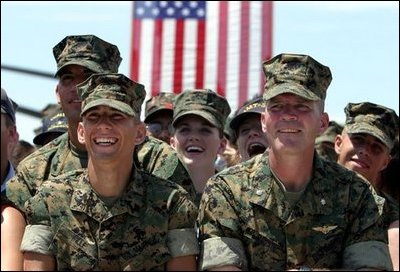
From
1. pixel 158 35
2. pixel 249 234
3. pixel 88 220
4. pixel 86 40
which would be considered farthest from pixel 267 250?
pixel 158 35

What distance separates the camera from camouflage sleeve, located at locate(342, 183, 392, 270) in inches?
198

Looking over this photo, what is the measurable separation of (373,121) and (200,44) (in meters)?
6.34

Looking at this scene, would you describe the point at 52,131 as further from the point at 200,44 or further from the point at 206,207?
the point at 200,44

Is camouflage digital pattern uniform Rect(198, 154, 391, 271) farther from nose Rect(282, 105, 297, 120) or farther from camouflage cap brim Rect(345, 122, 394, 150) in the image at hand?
camouflage cap brim Rect(345, 122, 394, 150)

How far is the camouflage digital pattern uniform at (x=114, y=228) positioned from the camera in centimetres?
507

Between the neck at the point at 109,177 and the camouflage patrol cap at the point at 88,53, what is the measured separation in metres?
1.01

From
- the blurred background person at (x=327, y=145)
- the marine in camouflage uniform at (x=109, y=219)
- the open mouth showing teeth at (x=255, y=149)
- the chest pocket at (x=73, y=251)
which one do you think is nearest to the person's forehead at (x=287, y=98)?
the marine in camouflage uniform at (x=109, y=219)

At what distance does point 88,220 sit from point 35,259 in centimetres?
33

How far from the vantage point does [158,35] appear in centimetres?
1330

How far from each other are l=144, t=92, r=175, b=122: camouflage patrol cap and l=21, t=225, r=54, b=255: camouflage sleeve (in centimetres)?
276

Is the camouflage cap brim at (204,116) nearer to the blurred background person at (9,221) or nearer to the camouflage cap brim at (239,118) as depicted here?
the camouflage cap brim at (239,118)

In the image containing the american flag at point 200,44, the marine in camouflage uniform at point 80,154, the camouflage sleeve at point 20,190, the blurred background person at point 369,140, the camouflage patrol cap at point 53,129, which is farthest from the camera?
the american flag at point 200,44

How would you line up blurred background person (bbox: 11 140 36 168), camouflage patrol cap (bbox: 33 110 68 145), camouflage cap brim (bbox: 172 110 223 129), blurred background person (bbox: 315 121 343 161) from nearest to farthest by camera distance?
1. camouflage cap brim (bbox: 172 110 223 129)
2. camouflage patrol cap (bbox: 33 110 68 145)
3. blurred background person (bbox: 11 140 36 168)
4. blurred background person (bbox: 315 121 343 161)

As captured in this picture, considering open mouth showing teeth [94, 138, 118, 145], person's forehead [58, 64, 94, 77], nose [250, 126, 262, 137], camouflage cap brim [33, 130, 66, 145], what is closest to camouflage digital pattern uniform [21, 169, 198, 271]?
open mouth showing teeth [94, 138, 118, 145]
